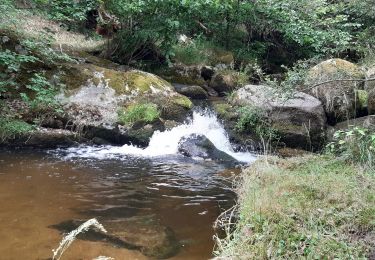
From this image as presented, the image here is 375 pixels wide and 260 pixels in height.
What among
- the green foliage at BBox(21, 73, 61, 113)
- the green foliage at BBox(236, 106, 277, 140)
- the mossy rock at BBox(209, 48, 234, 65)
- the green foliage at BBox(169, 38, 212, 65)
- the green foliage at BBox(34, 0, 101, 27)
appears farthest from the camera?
the mossy rock at BBox(209, 48, 234, 65)

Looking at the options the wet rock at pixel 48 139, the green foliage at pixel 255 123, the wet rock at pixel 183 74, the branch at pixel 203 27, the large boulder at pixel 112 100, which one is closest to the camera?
the wet rock at pixel 48 139

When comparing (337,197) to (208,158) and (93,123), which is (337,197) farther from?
(93,123)

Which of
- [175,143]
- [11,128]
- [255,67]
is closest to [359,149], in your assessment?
[255,67]

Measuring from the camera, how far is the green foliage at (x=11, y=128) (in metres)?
7.55

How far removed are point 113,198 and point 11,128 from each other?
3291 mm

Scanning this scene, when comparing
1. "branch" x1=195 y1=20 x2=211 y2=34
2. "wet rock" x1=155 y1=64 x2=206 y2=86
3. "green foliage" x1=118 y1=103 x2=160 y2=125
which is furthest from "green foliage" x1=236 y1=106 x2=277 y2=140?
"branch" x1=195 y1=20 x2=211 y2=34

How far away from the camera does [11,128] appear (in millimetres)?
7551

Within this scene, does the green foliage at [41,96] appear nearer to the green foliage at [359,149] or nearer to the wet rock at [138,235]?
the wet rock at [138,235]

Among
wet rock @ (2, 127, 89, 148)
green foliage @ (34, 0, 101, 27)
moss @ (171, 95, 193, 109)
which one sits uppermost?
green foliage @ (34, 0, 101, 27)

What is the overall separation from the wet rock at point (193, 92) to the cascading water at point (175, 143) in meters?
1.67

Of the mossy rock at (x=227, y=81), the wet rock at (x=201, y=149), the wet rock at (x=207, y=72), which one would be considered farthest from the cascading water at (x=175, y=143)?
the wet rock at (x=207, y=72)

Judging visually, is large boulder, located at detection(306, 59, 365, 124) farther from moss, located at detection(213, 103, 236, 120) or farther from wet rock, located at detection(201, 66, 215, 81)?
wet rock, located at detection(201, 66, 215, 81)

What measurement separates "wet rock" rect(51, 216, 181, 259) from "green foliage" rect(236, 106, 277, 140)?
4.51 metres

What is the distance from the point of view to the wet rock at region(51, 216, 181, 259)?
13.3ft
